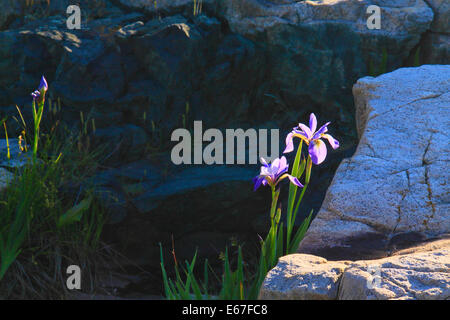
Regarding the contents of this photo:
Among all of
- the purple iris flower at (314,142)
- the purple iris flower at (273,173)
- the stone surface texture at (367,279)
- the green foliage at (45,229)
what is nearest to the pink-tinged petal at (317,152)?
the purple iris flower at (314,142)

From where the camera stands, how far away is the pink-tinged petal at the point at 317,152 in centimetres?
220

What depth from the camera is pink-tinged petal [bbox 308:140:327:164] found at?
220 centimetres

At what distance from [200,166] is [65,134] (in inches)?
44.6

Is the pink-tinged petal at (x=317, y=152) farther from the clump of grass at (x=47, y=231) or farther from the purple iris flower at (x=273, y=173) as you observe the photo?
the clump of grass at (x=47, y=231)

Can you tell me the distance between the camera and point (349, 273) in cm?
191

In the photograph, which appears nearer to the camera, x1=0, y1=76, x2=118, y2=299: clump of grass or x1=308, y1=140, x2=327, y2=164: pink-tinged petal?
x1=308, y1=140, x2=327, y2=164: pink-tinged petal

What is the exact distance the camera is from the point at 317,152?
2.22 meters

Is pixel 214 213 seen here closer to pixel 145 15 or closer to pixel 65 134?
pixel 65 134

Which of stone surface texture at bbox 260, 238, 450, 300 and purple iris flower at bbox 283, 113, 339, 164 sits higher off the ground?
purple iris flower at bbox 283, 113, 339, 164

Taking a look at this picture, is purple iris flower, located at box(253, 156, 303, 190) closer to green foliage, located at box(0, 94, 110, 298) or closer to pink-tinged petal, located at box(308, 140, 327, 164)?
pink-tinged petal, located at box(308, 140, 327, 164)

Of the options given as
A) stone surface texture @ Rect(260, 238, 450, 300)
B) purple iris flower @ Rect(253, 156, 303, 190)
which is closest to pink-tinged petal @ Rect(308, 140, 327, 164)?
purple iris flower @ Rect(253, 156, 303, 190)

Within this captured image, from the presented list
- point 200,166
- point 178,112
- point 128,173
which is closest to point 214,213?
point 200,166

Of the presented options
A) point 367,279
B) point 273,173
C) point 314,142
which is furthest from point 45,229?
point 367,279

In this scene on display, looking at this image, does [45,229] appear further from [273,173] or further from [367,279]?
[367,279]
